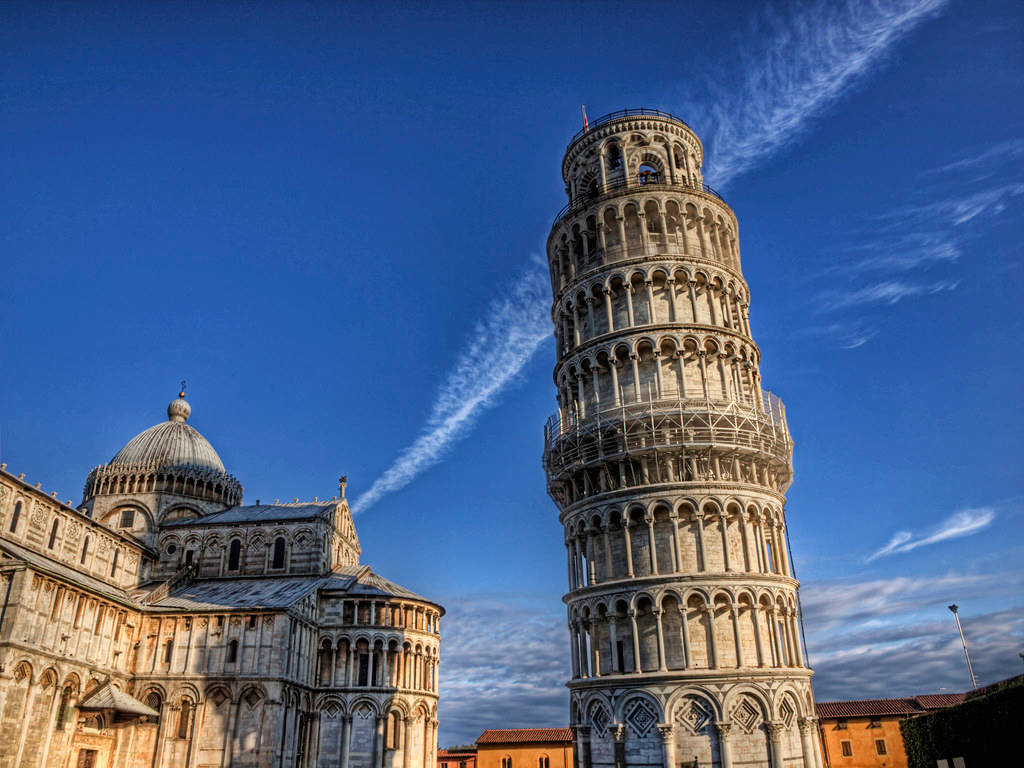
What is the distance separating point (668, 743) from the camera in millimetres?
27875

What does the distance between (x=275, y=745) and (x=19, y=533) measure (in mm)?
17544

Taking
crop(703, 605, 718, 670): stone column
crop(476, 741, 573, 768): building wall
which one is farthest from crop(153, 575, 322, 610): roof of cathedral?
crop(476, 741, 573, 768): building wall

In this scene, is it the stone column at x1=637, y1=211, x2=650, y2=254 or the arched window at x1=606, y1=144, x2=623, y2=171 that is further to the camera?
the arched window at x1=606, y1=144, x2=623, y2=171

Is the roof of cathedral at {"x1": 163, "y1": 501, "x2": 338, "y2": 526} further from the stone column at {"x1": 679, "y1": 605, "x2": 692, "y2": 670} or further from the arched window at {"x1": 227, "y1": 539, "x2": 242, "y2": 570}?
the stone column at {"x1": 679, "y1": 605, "x2": 692, "y2": 670}

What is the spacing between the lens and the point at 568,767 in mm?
65500

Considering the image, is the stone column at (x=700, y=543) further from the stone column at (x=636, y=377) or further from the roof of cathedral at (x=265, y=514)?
the roof of cathedral at (x=265, y=514)

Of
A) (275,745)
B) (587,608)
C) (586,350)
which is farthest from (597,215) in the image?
(275,745)

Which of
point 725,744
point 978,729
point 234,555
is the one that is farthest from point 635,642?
point 234,555

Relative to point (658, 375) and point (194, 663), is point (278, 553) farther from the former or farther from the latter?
point (658, 375)

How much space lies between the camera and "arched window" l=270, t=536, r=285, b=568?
173 feet

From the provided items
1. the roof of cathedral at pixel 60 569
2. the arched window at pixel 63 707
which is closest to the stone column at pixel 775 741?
the arched window at pixel 63 707

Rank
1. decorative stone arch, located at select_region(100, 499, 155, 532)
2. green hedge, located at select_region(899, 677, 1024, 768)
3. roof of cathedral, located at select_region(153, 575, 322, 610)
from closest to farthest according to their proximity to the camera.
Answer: green hedge, located at select_region(899, 677, 1024, 768) < roof of cathedral, located at select_region(153, 575, 322, 610) < decorative stone arch, located at select_region(100, 499, 155, 532)

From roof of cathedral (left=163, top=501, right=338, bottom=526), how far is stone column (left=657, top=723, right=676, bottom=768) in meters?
32.0

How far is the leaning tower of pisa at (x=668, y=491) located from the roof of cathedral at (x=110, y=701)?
862 inches
